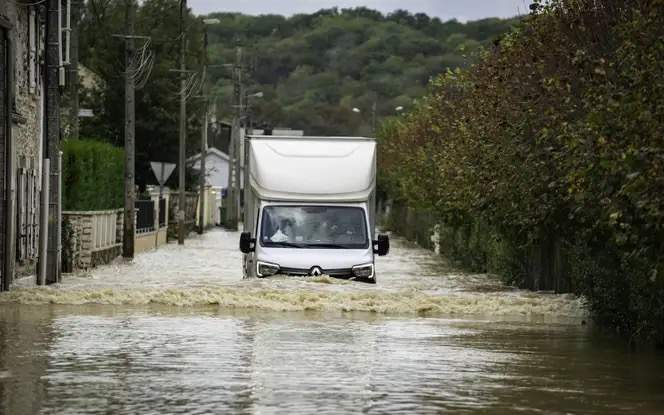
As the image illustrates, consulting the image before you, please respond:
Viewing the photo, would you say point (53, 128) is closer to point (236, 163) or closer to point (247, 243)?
point (247, 243)

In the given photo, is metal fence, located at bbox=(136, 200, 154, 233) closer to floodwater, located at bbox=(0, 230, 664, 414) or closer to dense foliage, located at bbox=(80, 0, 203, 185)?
dense foliage, located at bbox=(80, 0, 203, 185)

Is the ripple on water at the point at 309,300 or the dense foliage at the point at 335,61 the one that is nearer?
the ripple on water at the point at 309,300

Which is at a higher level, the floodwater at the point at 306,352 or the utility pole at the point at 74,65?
the utility pole at the point at 74,65

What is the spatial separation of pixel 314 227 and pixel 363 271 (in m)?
1.27

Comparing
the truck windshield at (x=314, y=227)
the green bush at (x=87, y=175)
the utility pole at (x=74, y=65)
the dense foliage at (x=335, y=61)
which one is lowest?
the truck windshield at (x=314, y=227)

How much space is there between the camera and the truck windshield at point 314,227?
1096 inches

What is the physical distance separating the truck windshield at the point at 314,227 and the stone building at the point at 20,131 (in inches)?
182

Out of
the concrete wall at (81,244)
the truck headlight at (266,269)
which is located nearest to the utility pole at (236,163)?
the concrete wall at (81,244)

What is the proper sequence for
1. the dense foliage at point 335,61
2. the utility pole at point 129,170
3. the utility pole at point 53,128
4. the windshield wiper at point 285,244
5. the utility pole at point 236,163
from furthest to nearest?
the dense foliage at point 335,61
the utility pole at point 236,163
the utility pole at point 129,170
the utility pole at point 53,128
the windshield wiper at point 285,244

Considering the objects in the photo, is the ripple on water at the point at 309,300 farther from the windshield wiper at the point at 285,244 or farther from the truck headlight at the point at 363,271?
the windshield wiper at the point at 285,244

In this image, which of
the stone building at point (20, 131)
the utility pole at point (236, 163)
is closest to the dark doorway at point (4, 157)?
the stone building at point (20, 131)

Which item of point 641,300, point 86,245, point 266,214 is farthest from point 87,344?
point 86,245

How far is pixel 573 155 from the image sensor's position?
19.9 meters

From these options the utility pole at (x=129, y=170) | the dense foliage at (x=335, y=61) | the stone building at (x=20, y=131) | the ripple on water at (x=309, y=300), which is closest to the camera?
the ripple on water at (x=309, y=300)
